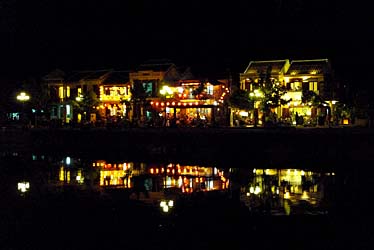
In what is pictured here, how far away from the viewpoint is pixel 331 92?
4859 centimetres

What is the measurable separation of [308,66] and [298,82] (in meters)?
1.78

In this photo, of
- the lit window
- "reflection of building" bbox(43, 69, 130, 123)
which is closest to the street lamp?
"reflection of building" bbox(43, 69, 130, 123)

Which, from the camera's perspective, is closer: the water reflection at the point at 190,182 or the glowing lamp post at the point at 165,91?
the water reflection at the point at 190,182

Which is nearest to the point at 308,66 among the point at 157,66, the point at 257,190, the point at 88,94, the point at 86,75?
the point at 157,66

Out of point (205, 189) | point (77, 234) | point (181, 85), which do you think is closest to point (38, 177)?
point (205, 189)

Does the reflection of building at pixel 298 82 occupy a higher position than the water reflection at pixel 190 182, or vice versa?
the reflection of building at pixel 298 82

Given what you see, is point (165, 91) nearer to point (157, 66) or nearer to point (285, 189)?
point (157, 66)

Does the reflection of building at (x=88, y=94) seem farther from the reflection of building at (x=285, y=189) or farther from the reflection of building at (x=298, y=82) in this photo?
the reflection of building at (x=285, y=189)

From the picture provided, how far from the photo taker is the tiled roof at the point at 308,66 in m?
49.9

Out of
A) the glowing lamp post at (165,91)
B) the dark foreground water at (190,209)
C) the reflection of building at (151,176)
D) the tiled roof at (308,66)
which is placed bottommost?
the dark foreground water at (190,209)

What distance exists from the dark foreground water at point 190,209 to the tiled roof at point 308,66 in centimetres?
2321

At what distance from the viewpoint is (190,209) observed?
690 inches

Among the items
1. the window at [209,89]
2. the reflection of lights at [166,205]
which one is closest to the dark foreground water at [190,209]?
the reflection of lights at [166,205]

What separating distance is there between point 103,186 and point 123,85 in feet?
→ 113
